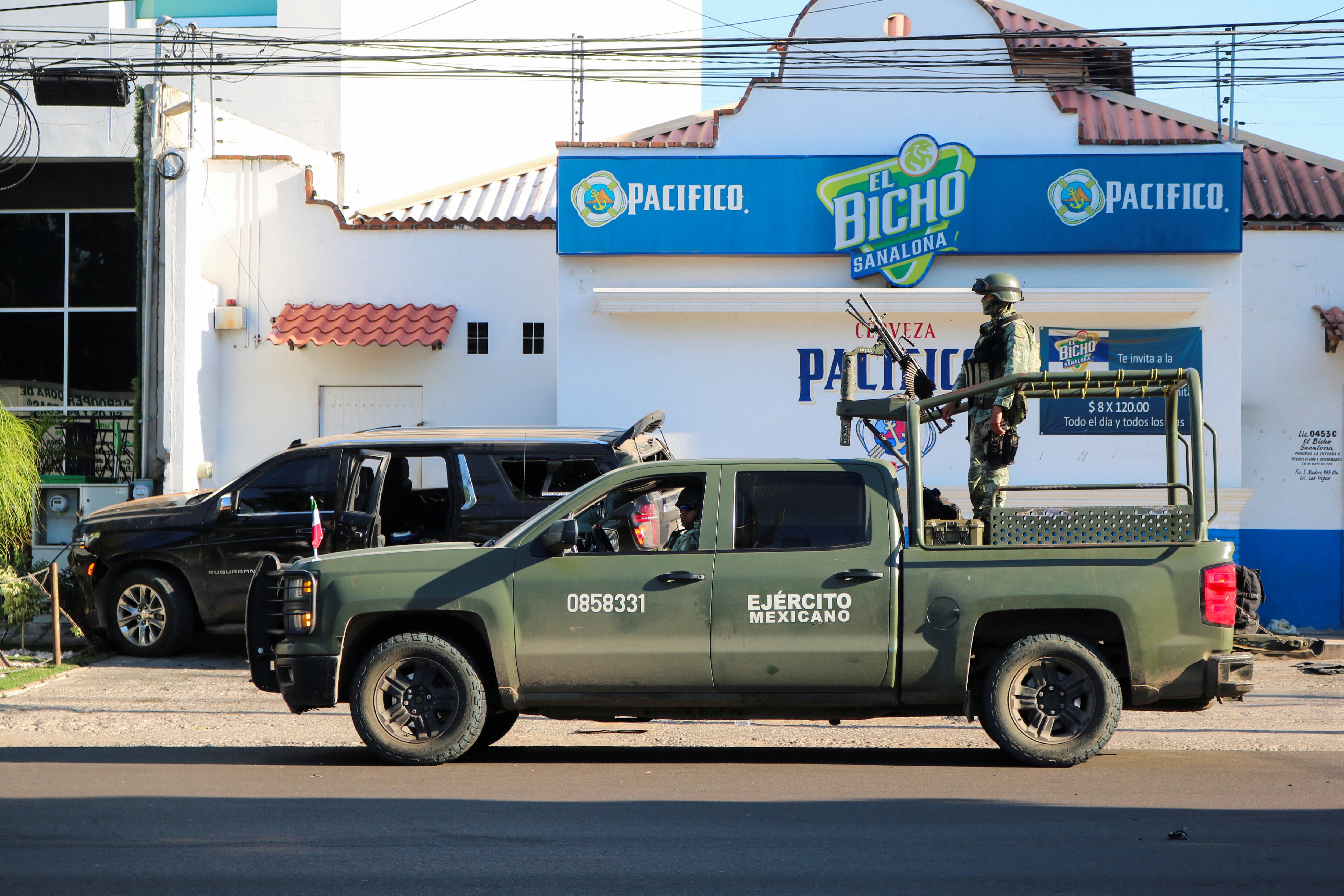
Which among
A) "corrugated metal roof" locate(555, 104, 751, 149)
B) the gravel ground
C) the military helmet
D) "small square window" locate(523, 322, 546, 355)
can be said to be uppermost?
"corrugated metal roof" locate(555, 104, 751, 149)

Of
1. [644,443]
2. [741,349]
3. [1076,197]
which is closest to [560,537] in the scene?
[644,443]

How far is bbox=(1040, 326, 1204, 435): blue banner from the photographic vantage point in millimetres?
14617

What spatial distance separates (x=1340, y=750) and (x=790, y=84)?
9.49 meters

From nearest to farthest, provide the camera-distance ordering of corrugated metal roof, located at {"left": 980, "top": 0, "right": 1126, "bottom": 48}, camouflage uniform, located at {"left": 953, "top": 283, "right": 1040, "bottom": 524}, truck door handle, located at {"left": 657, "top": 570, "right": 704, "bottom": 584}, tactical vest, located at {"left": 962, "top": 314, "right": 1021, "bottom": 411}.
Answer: truck door handle, located at {"left": 657, "top": 570, "right": 704, "bottom": 584}, camouflage uniform, located at {"left": 953, "top": 283, "right": 1040, "bottom": 524}, tactical vest, located at {"left": 962, "top": 314, "right": 1021, "bottom": 411}, corrugated metal roof, located at {"left": 980, "top": 0, "right": 1126, "bottom": 48}

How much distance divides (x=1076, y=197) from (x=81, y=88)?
1145cm

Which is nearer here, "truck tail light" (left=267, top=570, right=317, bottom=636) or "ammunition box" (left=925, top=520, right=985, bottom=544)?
"truck tail light" (left=267, top=570, right=317, bottom=636)

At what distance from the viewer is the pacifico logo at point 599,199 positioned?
1479 centimetres

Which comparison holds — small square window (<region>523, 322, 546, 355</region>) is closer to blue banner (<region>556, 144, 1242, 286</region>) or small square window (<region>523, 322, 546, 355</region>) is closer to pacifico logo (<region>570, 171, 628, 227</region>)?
blue banner (<region>556, 144, 1242, 286</region>)

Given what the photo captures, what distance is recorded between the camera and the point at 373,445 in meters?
11.3

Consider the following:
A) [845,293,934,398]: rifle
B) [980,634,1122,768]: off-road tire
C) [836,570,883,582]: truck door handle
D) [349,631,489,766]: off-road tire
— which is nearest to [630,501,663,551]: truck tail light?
[836,570,883,582]: truck door handle

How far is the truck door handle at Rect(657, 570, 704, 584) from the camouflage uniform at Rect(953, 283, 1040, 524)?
1932 mm

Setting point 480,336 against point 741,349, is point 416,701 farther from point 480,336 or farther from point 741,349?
point 480,336

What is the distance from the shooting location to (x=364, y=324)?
15586 mm

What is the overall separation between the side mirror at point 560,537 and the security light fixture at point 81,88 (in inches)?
433
